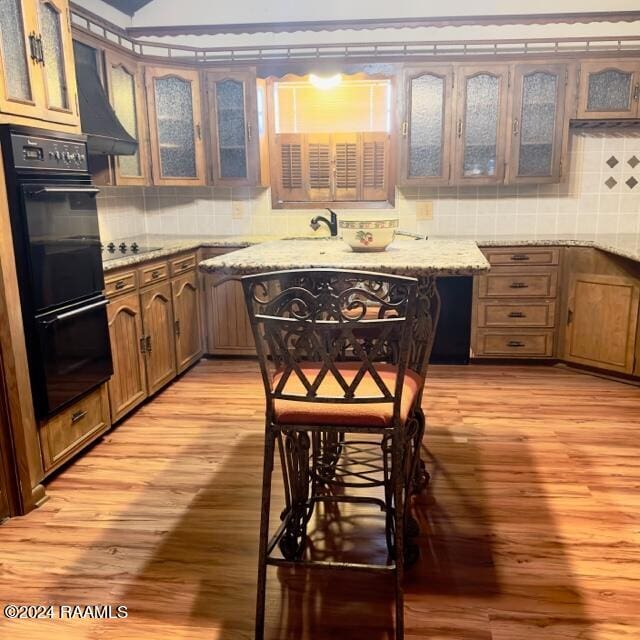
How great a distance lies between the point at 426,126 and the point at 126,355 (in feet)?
8.33

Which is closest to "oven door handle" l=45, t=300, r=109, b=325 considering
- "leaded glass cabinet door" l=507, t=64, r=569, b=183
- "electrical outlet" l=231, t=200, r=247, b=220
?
"electrical outlet" l=231, t=200, r=247, b=220

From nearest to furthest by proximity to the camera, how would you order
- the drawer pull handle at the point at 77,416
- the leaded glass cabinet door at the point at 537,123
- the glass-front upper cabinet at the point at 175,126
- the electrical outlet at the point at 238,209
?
the drawer pull handle at the point at 77,416 → the leaded glass cabinet door at the point at 537,123 → the glass-front upper cabinet at the point at 175,126 → the electrical outlet at the point at 238,209

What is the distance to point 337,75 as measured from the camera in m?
4.30

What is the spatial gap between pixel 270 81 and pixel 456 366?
2.52m

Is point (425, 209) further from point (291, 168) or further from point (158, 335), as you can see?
point (158, 335)

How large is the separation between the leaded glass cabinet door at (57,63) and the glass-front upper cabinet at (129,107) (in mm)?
954

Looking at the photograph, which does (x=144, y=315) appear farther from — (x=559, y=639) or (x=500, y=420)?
(x=559, y=639)

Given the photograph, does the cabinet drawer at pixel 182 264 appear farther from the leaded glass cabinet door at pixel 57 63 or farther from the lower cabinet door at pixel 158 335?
the leaded glass cabinet door at pixel 57 63

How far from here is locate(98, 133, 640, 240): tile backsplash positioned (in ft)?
14.0

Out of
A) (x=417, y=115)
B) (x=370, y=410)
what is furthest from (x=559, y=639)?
(x=417, y=115)

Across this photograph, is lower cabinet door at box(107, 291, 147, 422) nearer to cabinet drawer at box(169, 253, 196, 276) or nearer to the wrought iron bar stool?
cabinet drawer at box(169, 253, 196, 276)

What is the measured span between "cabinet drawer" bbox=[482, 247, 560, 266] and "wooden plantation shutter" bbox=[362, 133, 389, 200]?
969 mm

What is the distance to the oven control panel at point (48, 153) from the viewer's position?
2.20 meters

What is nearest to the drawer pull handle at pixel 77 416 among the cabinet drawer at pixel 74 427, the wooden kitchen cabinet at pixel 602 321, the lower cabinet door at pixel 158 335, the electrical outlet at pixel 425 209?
the cabinet drawer at pixel 74 427
